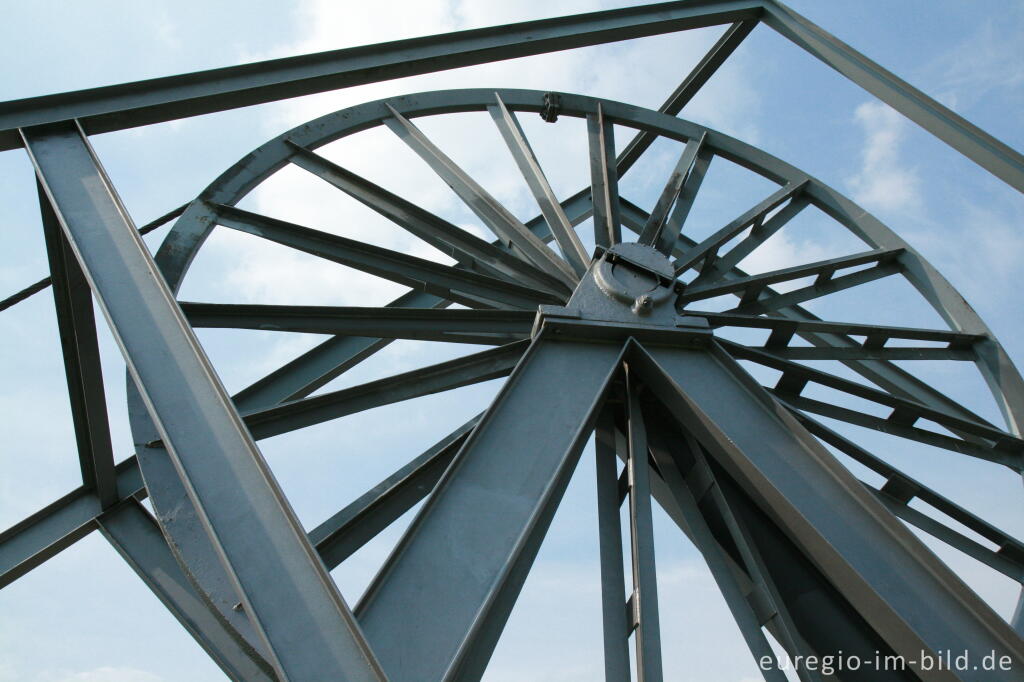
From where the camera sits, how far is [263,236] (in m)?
6.60

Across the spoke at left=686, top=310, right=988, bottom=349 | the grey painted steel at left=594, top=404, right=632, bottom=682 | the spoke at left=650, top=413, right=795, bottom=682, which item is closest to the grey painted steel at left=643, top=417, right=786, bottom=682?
the spoke at left=650, top=413, right=795, bottom=682

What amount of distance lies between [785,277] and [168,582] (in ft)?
18.7

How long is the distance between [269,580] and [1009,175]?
201 inches

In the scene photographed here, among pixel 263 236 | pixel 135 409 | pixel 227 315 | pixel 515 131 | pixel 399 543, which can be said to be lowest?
pixel 399 543

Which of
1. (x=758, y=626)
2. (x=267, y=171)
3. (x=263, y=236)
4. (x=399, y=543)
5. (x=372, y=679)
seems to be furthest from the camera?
(x=267, y=171)

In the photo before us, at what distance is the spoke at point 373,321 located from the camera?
552 centimetres

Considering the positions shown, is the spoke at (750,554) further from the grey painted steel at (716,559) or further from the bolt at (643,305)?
the bolt at (643,305)

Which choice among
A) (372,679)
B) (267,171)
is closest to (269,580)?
(372,679)

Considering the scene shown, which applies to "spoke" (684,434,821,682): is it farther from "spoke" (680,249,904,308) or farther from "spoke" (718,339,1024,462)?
"spoke" (680,249,904,308)

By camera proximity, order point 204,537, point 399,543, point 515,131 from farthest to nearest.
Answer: point 515,131 < point 204,537 < point 399,543

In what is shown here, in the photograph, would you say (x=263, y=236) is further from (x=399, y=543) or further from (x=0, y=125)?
(x=399, y=543)

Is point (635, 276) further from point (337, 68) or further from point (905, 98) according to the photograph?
point (337, 68)

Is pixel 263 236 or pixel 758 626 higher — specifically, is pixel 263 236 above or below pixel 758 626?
above

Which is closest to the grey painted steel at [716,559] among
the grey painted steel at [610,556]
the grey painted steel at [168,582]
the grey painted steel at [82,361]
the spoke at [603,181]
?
the grey painted steel at [610,556]
